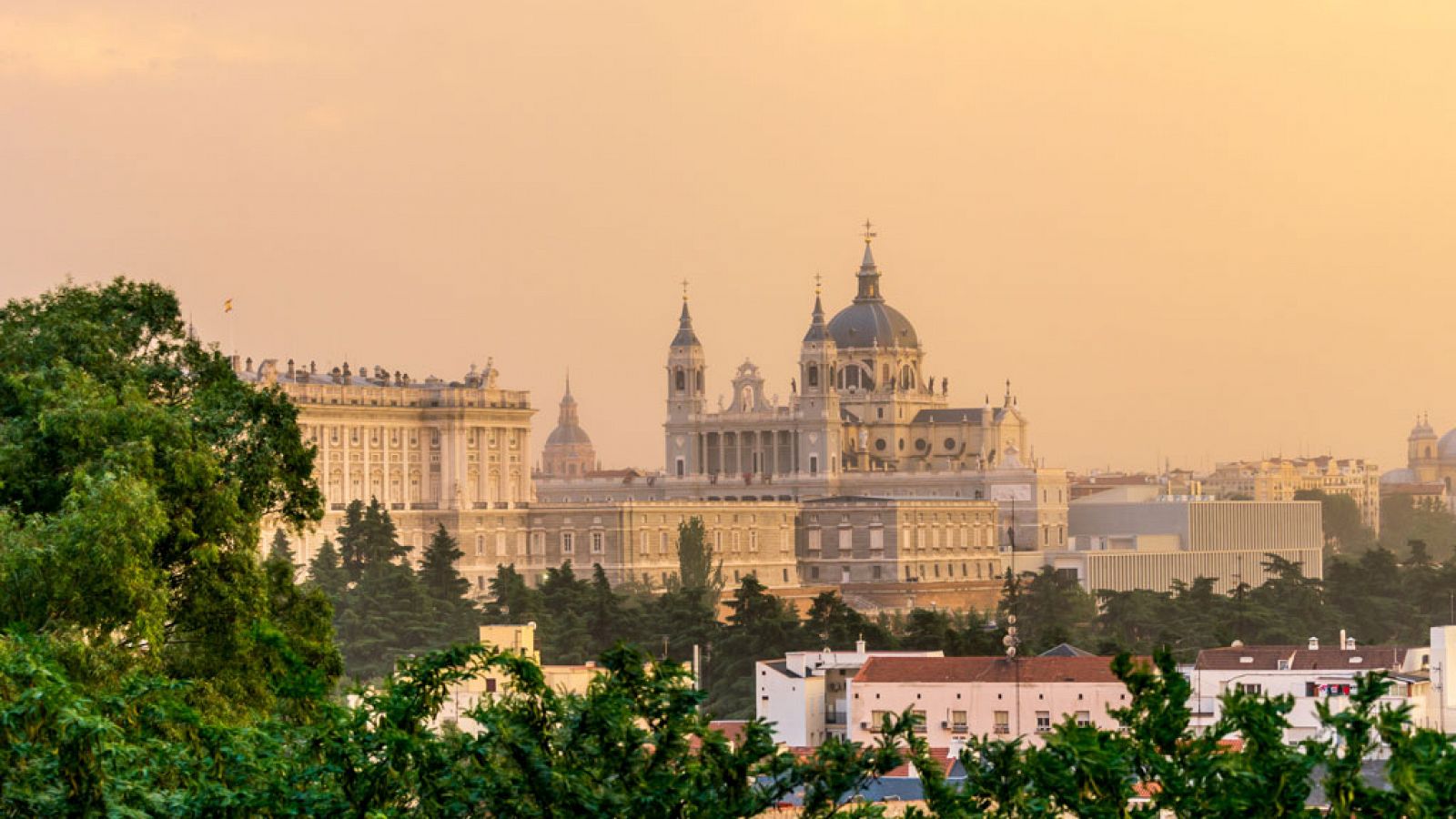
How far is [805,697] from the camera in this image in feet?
201

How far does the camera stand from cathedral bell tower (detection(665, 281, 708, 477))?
16250 cm

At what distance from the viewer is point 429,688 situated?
19016 millimetres

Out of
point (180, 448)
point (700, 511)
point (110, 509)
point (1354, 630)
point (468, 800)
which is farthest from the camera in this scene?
point (700, 511)

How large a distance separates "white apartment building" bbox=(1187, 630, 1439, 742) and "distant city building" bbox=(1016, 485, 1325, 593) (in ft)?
275

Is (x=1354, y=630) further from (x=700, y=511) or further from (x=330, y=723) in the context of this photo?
(x=330, y=723)

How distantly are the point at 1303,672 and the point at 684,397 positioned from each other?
340ft

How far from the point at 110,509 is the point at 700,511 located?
115561mm

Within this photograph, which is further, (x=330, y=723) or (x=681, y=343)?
(x=681, y=343)

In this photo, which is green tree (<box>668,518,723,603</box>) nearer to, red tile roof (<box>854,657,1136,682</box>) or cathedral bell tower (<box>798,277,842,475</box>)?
cathedral bell tower (<box>798,277,842,475</box>)

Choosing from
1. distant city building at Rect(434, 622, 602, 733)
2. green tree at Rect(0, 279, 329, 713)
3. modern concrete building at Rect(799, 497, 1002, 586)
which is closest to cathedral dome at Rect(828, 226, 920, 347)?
modern concrete building at Rect(799, 497, 1002, 586)

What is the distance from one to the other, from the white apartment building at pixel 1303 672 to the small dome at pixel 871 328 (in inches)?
4054

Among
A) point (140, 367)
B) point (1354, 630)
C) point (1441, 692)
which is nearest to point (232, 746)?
point (140, 367)

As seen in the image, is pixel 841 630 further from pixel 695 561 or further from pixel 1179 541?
pixel 1179 541

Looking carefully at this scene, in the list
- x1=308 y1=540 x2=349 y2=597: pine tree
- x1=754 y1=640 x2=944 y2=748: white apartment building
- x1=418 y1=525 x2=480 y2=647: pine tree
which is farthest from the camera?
x1=308 y1=540 x2=349 y2=597: pine tree
